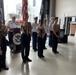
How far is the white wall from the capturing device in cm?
1223

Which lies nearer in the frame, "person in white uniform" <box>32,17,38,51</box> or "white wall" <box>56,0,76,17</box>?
"person in white uniform" <box>32,17,38,51</box>

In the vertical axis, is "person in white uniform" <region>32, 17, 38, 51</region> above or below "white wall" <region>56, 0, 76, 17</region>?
below

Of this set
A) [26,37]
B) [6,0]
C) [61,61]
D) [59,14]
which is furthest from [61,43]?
[59,14]

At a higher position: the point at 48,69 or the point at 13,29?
the point at 13,29

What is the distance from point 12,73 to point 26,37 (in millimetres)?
1332

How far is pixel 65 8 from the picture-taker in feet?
42.8

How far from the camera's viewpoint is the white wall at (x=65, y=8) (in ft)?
40.1

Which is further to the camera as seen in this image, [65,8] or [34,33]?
[65,8]

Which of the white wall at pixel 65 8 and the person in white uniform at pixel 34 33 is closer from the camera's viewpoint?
the person in white uniform at pixel 34 33

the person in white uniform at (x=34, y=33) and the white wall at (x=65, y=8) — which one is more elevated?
the white wall at (x=65, y=8)

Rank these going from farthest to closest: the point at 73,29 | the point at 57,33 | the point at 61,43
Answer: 1. the point at 73,29
2. the point at 61,43
3. the point at 57,33

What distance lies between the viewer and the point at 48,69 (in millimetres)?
4016

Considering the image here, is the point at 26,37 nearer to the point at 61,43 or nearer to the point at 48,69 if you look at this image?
the point at 48,69

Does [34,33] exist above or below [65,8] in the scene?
below
